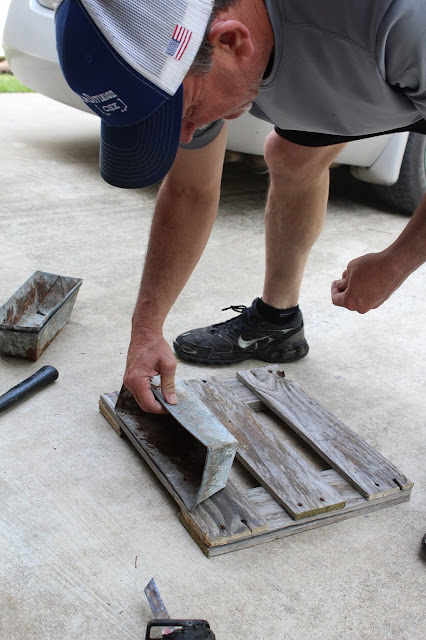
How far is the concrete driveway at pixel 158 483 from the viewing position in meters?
1.44

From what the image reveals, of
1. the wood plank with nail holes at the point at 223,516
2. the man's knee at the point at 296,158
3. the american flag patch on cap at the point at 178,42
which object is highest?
the american flag patch on cap at the point at 178,42

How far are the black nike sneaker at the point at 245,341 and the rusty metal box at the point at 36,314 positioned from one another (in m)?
0.42

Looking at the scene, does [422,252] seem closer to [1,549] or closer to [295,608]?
[295,608]

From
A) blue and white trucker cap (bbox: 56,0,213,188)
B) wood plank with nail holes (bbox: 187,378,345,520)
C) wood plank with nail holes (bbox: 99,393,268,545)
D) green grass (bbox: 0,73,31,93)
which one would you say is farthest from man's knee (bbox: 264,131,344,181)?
green grass (bbox: 0,73,31,93)

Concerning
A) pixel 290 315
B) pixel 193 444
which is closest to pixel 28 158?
pixel 290 315

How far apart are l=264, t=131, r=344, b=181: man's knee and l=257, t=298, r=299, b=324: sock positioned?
471 mm

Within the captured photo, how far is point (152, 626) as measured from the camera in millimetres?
1321

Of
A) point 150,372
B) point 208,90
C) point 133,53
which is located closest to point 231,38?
point 208,90

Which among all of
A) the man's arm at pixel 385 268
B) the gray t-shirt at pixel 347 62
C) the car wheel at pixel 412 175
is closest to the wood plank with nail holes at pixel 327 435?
the man's arm at pixel 385 268

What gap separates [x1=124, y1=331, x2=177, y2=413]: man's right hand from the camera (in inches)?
68.9

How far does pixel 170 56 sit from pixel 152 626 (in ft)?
3.51

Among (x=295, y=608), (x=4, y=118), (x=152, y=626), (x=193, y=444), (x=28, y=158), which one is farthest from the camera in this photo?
(x=4, y=118)

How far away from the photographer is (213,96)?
1.38m

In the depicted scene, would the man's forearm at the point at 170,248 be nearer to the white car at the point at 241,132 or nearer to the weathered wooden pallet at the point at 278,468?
the weathered wooden pallet at the point at 278,468
